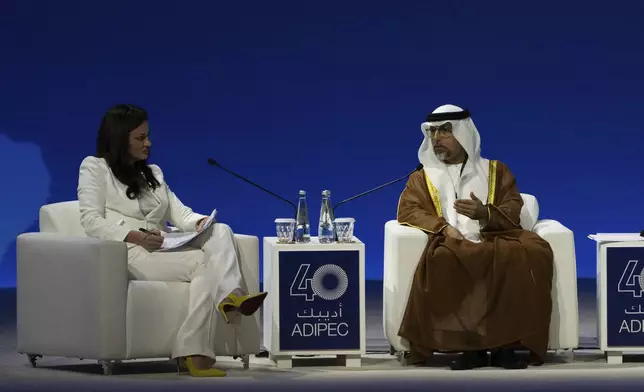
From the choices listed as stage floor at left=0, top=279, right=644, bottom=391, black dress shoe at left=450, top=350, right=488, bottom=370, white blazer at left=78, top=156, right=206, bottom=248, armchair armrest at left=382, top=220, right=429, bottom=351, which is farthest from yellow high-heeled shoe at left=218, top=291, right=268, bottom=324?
black dress shoe at left=450, top=350, right=488, bottom=370

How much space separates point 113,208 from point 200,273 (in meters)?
0.54

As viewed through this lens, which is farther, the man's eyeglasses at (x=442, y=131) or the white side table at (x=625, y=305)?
the man's eyeglasses at (x=442, y=131)

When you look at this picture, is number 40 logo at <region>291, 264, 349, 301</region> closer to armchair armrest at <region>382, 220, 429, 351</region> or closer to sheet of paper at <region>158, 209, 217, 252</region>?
armchair armrest at <region>382, 220, 429, 351</region>

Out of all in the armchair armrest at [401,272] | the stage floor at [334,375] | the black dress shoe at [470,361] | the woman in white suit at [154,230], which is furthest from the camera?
the armchair armrest at [401,272]

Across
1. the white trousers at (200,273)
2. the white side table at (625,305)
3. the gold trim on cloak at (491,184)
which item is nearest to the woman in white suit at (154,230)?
the white trousers at (200,273)

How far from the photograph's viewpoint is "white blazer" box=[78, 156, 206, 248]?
6.29 m

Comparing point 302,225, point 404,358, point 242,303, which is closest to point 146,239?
point 242,303

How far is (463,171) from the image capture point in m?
6.86

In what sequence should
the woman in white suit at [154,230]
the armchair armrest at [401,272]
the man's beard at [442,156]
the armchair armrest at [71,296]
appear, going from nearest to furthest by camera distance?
the armchair armrest at [71,296] → the woman in white suit at [154,230] → the armchair armrest at [401,272] → the man's beard at [442,156]

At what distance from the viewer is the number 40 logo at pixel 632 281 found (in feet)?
21.4

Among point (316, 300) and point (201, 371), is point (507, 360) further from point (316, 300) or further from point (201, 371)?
point (201, 371)

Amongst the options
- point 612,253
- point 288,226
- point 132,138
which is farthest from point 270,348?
point 612,253

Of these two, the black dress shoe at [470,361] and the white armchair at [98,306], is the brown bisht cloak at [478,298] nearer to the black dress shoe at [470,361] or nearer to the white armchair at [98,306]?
the black dress shoe at [470,361]

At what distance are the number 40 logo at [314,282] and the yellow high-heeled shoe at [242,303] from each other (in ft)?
1.15
